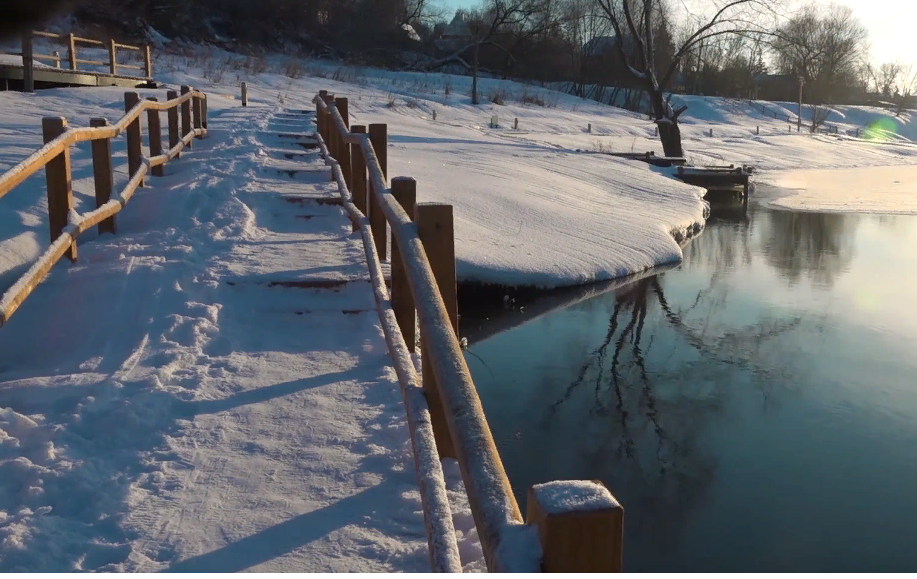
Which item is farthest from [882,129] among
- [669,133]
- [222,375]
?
[222,375]

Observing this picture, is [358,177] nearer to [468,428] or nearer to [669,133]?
[468,428]

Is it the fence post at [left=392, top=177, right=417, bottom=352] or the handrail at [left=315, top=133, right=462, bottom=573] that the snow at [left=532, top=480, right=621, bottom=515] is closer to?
the handrail at [left=315, top=133, right=462, bottom=573]

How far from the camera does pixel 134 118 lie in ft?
24.5

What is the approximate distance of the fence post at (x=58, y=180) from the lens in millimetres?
5445

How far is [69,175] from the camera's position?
561cm

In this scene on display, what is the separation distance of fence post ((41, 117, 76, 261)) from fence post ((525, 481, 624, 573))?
191 inches

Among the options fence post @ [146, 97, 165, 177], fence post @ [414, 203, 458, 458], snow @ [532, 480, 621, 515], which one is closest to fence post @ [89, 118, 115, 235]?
fence post @ [146, 97, 165, 177]

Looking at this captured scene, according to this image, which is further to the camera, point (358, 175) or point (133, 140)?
point (133, 140)

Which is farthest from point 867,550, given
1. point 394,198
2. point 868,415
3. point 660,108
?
point 660,108

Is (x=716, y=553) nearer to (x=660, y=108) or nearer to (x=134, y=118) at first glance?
(x=134, y=118)

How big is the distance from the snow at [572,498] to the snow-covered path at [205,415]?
1.26 metres

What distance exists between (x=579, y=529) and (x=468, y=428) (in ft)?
1.65

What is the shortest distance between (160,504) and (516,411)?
3903mm

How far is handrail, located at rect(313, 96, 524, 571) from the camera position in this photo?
157 cm
